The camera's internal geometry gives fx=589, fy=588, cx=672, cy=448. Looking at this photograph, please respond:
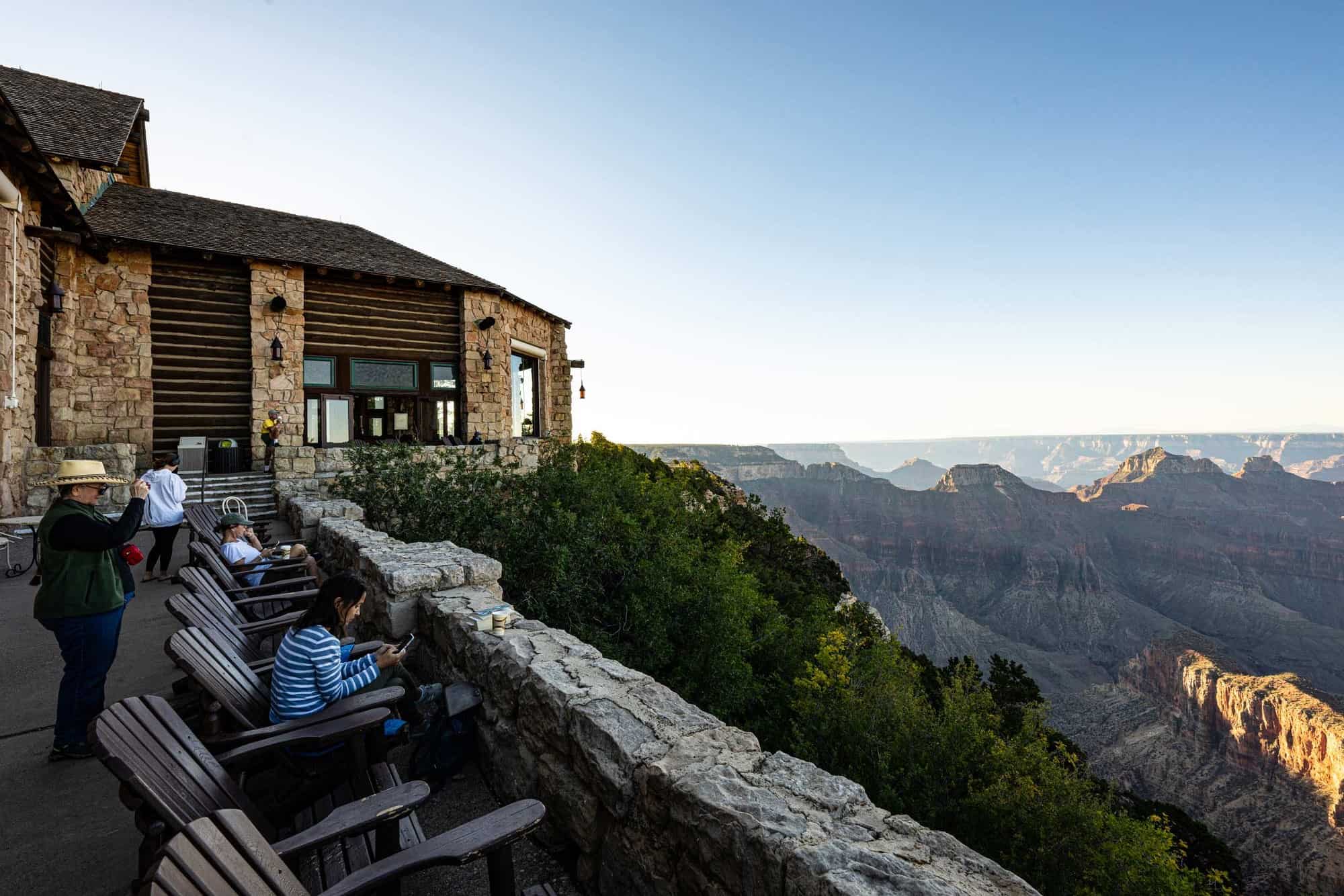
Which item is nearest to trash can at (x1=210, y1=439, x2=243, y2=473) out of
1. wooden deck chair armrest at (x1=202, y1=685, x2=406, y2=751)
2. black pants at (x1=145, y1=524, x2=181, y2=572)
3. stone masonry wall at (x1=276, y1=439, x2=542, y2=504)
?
stone masonry wall at (x1=276, y1=439, x2=542, y2=504)

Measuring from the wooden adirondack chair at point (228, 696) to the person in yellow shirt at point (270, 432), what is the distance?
12262mm

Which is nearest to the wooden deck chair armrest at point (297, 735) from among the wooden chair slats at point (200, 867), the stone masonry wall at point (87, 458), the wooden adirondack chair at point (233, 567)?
the wooden chair slats at point (200, 867)

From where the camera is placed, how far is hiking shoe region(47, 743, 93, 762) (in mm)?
3598

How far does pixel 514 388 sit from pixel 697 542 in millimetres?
9320

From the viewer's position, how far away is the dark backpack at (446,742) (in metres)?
3.44

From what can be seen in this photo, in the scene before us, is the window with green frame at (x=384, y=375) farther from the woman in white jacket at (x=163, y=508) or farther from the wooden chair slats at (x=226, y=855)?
the wooden chair slats at (x=226, y=855)

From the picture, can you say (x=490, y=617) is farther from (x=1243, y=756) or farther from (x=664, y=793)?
(x=1243, y=756)

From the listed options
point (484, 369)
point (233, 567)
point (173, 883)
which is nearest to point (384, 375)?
point (484, 369)

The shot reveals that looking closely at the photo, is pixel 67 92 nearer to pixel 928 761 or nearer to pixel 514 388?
pixel 514 388

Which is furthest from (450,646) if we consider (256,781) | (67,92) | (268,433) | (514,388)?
(67,92)

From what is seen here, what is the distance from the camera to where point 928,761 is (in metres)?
10.5

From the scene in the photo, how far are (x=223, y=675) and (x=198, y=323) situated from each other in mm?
14971

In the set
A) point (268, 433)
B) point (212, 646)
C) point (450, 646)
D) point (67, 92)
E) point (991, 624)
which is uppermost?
point (67, 92)

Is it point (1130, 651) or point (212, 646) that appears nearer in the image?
point (212, 646)
